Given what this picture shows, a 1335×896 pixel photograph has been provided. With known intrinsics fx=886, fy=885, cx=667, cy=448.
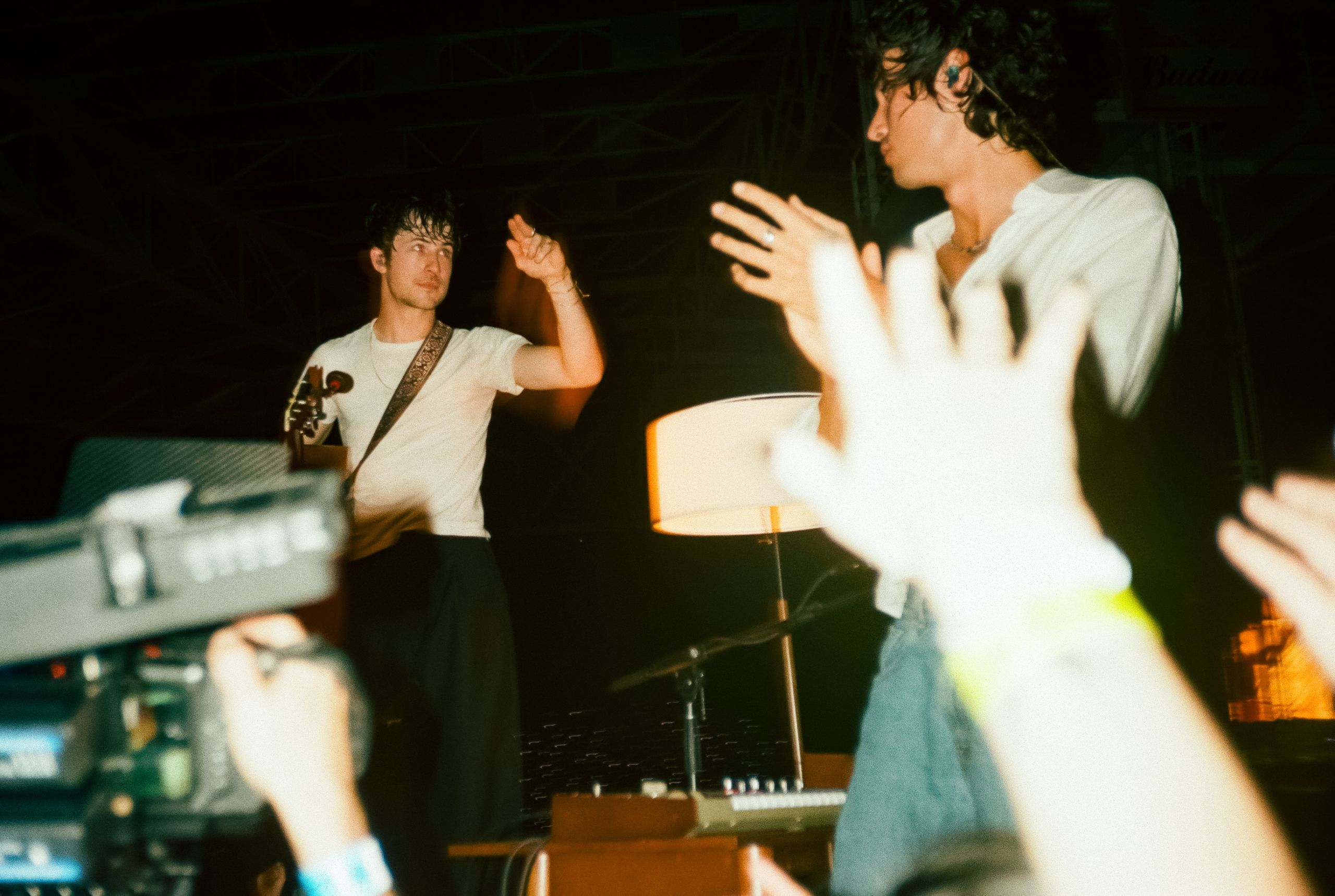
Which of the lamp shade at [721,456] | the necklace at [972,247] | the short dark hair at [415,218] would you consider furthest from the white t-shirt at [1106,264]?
the short dark hair at [415,218]

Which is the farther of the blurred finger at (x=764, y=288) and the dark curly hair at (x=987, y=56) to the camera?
the dark curly hair at (x=987, y=56)

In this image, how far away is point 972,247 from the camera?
141 centimetres

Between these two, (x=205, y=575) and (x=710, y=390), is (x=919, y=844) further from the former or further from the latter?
(x=710, y=390)

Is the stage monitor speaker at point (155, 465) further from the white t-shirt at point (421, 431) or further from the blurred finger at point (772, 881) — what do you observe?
the white t-shirt at point (421, 431)

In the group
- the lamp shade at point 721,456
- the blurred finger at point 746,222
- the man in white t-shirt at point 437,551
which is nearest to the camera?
the blurred finger at point 746,222

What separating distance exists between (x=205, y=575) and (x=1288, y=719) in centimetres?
256

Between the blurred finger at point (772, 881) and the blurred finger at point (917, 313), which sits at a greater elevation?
the blurred finger at point (917, 313)

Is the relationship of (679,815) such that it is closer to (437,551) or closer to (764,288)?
(437,551)

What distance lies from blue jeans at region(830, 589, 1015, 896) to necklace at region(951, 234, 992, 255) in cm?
57

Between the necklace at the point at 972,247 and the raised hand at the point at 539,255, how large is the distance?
91 cm

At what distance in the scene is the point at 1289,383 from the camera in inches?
339

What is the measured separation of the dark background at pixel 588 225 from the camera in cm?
363

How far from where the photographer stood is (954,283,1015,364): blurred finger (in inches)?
17.0

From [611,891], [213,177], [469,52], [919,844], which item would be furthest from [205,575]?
[213,177]
